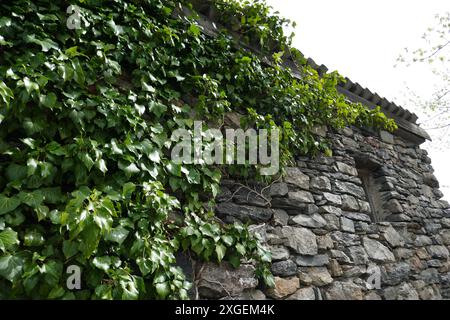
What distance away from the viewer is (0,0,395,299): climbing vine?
1.33 metres

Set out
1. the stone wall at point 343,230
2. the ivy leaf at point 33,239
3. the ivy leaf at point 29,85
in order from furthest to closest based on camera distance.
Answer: the stone wall at point 343,230
the ivy leaf at point 29,85
the ivy leaf at point 33,239

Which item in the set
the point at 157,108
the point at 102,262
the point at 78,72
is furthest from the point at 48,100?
the point at 102,262

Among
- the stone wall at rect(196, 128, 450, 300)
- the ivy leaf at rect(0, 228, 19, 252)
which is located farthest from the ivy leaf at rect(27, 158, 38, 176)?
the stone wall at rect(196, 128, 450, 300)

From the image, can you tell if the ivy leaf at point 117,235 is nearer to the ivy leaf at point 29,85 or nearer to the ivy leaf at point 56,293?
the ivy leaf at point 56,293

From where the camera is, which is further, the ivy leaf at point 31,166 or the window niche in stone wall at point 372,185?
the window niche in stone wall at point 372,185

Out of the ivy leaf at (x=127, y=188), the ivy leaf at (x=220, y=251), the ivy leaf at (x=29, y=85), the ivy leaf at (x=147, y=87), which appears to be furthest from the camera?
the ivy leaf at (x=147, y=87)

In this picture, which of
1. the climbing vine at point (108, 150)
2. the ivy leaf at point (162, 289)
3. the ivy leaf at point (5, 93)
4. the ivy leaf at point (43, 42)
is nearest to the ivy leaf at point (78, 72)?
the climbing vine at point (108, 150)

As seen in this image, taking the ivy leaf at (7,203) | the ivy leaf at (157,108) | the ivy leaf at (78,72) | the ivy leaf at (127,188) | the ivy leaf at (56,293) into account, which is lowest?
the ivy leaf at (56,293)

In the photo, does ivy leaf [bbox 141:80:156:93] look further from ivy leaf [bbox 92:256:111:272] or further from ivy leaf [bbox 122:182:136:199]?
ivy leaf [bbox 92:256:111:272]

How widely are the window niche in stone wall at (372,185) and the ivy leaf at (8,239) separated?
3244mm
